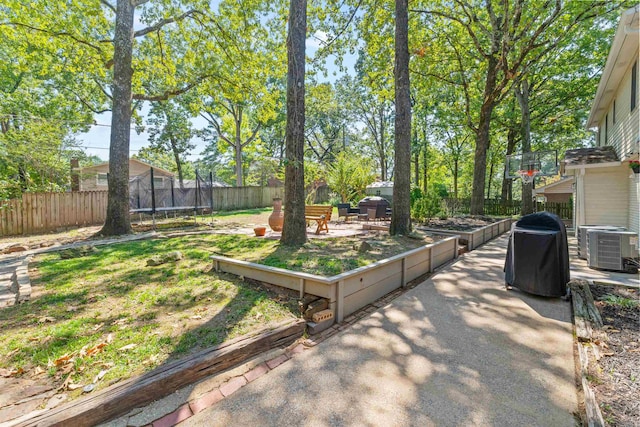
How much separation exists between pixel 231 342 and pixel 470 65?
15.4 metres

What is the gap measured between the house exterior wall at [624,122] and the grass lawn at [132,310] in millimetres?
6289

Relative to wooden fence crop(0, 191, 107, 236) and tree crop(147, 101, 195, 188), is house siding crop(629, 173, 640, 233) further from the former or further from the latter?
tree crop(147, 101, 195, 188)

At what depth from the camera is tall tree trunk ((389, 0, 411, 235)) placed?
6.86m

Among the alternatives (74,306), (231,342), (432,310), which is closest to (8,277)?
(74,306)

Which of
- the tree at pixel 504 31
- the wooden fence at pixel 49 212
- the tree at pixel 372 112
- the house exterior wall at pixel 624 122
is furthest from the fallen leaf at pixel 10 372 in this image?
the tree at pixel 372 112

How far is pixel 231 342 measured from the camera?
267 centimetres

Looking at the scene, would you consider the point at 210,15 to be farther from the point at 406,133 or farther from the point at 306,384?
the point at 306,384

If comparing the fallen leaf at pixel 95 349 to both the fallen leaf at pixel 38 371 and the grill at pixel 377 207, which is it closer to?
the fallen leaf at pixel 38 371

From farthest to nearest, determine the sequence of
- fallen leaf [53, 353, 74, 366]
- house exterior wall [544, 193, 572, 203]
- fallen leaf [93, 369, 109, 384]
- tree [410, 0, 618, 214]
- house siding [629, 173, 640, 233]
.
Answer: house exterior wall [544, 193, 572, 203]
tree [410, 0, 618, 214]
house siding [629, 173, 640, 233]
fallen leaf [53, 353, 74, 366]
fallen leaf [93, 369, 109, 384]

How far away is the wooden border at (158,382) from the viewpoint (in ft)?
5.82

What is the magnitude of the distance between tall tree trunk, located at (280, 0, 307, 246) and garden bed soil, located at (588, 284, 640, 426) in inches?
171

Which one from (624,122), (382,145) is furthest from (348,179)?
(382,145)

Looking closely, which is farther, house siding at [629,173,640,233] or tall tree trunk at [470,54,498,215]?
tall tree trunk at [470,54,498,215]

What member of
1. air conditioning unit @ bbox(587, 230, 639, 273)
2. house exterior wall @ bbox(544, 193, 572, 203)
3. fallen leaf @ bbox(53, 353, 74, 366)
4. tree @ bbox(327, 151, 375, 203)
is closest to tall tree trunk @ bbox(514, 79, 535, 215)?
house exterior wall @ bbox(544, 193, 572, 203)
